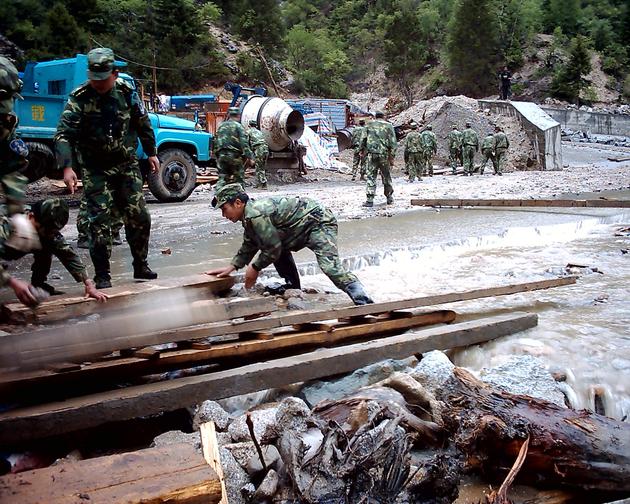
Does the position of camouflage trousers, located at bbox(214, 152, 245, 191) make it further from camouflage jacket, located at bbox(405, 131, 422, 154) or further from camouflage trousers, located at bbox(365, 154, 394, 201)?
camouflage jacket, located at bbox(405, 131, 422, 154)

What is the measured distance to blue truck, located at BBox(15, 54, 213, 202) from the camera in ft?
33.9

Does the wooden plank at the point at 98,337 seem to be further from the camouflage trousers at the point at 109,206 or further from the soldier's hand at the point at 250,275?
the camouflage trousers at the point at 109,206

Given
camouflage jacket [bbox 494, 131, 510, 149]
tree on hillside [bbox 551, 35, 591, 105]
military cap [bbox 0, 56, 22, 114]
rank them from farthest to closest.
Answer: tree on hillside [bbox 551, 35, 591, 105] < camouflage jacket [bbox 494, 131, 510, 149] < military cap [bbox 0, 56, 22, 114]

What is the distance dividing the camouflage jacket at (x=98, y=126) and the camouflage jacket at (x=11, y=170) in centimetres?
163

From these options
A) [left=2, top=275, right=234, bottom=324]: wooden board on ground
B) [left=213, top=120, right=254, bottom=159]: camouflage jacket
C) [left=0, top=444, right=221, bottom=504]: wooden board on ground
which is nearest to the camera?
[left=0, top=444, right=221, bottom=504]: wooden board on ground

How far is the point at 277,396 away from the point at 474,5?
44855 millimetres

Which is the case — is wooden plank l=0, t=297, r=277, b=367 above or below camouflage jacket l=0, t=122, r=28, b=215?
below

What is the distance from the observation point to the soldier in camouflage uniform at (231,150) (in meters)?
7.83

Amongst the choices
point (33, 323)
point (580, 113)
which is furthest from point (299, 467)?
point (580, 113)

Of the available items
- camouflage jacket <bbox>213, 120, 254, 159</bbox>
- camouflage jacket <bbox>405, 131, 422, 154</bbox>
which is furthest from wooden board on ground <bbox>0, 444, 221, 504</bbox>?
camouflage jacket <bbox>405, 131, 422, 154</bbox>

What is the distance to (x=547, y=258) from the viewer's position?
21.1 ft

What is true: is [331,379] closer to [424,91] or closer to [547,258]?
[547,258]

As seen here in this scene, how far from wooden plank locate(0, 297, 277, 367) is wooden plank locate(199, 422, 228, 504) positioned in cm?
84

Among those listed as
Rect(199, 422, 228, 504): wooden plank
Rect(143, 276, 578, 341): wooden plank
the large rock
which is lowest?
the large rock
